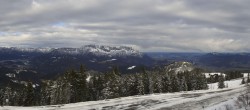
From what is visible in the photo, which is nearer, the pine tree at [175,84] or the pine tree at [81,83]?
the pine tree at [81,83]

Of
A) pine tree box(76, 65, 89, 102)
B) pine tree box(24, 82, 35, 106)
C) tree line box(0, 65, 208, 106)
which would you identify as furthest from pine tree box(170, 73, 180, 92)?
pine tree box(24, 82, 35, 106)

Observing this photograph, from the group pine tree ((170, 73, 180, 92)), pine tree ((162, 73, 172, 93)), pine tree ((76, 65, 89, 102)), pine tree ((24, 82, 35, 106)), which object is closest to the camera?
pine tree ((76, 65, 89, 102))

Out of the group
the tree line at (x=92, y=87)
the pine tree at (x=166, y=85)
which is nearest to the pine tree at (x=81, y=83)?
the tree line at (x=92, y=87)

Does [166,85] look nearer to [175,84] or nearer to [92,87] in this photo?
[175,84]

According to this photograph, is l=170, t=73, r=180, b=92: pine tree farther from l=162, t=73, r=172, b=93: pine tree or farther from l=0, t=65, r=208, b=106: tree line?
l=162, t=73, r=172, b=93: pine tree

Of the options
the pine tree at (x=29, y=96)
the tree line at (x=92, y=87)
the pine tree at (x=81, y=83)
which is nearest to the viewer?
the pine tree at (x=81, y=83)

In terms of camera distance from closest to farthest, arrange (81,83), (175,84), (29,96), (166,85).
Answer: (81,83) < (29,96) < (166,85) < (175,84)

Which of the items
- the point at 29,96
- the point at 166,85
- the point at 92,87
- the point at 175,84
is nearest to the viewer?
the point at 29,96

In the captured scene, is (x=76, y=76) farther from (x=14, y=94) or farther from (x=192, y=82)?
(x=192, y=82)

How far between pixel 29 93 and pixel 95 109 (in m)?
70.7

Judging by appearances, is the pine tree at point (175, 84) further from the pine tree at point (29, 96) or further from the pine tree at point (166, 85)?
the pine tree at point (29, 96)

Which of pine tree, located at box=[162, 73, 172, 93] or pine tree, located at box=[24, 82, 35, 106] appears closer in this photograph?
pine tree, located at box=[24, 82, 35, 106]

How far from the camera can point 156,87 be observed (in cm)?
11256

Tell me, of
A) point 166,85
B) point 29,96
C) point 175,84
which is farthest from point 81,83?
point 175,84
